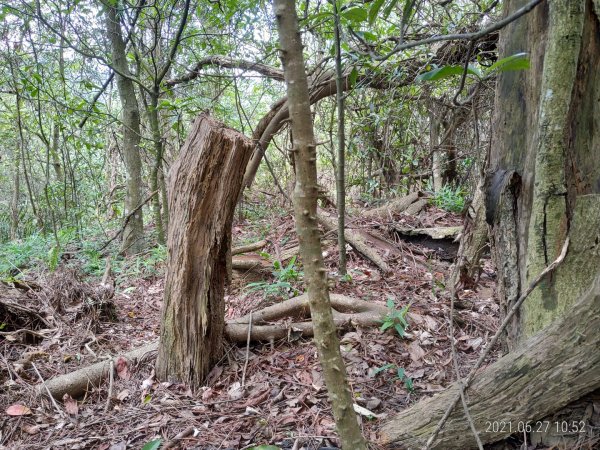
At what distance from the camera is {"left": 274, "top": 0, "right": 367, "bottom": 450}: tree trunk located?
1.14 metres

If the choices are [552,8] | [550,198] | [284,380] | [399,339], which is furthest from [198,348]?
[552,8]

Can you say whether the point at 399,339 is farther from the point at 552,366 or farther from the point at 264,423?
the point at 552,366

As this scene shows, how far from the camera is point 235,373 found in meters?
2.69

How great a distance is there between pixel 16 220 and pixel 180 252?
385 inches

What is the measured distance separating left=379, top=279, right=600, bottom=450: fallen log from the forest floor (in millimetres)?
353

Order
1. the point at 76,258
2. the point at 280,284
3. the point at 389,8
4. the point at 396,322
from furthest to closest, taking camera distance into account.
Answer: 1. the point at 76,258
2. the point at 280,284
3. the point at 396,322
4. the point at 389,8

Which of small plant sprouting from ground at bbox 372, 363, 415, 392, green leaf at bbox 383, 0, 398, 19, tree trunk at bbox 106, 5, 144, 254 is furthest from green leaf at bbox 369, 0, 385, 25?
tree trunk at bbox 106, 5, 144, 254

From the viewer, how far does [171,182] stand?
2.59 m

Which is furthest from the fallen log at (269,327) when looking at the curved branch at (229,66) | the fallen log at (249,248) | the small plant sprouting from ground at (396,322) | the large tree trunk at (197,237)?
the curved branch at (229,66)

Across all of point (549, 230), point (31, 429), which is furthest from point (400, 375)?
point (31, 429)

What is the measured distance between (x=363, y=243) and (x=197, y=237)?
243cm

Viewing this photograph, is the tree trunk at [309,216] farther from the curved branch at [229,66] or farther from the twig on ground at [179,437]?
the curved branch at [229,66]

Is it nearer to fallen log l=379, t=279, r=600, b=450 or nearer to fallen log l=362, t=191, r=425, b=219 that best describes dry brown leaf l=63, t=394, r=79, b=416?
fallen log l=379, t=279, r=600, b=450

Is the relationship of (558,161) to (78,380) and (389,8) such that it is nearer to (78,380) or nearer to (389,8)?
→ (389,8)
